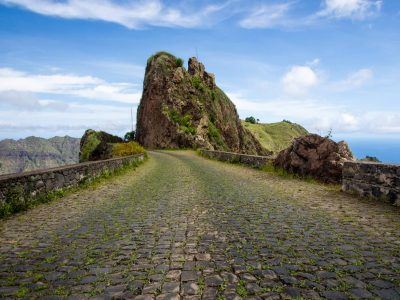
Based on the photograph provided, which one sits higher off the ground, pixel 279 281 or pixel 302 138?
pixel 302 138

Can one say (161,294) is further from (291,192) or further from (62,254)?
(291,192)

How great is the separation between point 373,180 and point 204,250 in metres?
6.73

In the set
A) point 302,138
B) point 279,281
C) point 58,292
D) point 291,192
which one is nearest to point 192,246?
point 279,281

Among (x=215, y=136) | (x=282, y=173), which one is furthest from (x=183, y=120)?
(x=282, y=173)

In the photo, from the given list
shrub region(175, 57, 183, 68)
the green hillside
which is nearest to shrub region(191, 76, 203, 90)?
shrub region(175, 57, 183, 68)

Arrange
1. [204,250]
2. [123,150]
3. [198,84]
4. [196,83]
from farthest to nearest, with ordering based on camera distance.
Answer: [198,84] → [196,83] → [123,150] → [204,250]

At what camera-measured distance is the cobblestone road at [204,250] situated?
12.6 feet

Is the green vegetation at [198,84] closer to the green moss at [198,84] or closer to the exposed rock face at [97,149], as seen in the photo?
the green moss at [198,84]

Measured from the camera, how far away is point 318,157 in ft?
47.8

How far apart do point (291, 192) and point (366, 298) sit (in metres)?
8.09

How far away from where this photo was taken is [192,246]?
5.44m

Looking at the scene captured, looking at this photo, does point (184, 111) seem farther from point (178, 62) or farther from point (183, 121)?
point (178, 62)

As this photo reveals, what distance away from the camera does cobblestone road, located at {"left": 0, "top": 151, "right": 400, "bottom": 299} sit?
385 cm

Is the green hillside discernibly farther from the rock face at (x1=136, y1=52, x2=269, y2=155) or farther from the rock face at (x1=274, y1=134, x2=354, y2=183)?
the rock face at (x1=274, y1=134, x2=354, y2=183)
